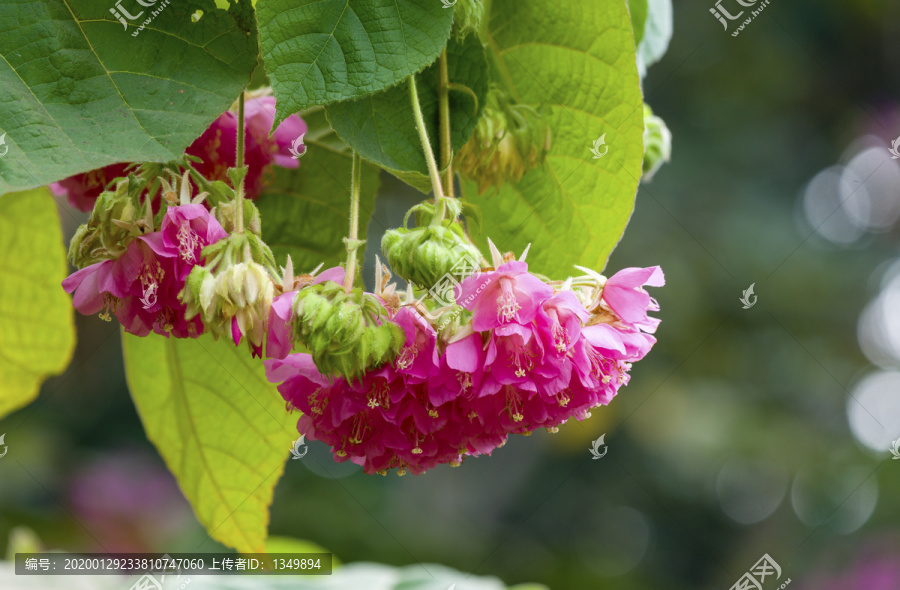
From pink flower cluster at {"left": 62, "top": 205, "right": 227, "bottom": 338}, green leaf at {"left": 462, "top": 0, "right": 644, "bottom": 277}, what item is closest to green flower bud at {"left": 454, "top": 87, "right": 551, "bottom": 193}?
green leaf at {"left": 462, "top": 0, "right": 644, "bottom": 277}

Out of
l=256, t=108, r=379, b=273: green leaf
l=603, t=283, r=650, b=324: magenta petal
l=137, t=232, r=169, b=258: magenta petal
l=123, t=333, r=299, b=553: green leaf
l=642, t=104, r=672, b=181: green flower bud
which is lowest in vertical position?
l=123, t=333, r=299, b=553: green leaf

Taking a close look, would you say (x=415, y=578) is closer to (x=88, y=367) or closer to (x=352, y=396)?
(x=352, y=396)

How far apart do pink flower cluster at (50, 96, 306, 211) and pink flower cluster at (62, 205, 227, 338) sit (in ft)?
0.54

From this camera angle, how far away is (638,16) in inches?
35.4

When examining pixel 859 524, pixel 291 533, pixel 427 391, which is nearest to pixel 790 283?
pixel 859 524

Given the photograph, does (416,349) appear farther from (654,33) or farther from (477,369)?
(654,33)

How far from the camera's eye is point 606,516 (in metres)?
3.82

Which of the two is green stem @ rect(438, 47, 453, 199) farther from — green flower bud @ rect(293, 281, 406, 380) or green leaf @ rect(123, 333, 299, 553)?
green leaf @ rect(123, 333, 299, 553)

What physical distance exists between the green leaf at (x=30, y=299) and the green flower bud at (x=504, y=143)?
0.49 m

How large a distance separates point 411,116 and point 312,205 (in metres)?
0.30

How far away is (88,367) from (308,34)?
3118mm

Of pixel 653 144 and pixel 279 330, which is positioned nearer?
pixel 279 330

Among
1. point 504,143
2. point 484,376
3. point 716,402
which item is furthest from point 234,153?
point 716,402

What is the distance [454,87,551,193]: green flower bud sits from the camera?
757mm
